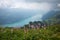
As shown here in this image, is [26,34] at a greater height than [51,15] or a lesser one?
lesser

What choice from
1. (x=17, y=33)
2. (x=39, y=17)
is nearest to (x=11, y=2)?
(x=39, y=17)

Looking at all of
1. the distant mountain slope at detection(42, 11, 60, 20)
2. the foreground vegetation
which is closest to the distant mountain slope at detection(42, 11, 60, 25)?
the distant mountain slope at detection(42, 11, 60, 20)

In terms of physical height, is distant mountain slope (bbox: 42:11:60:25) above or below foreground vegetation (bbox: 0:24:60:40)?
above

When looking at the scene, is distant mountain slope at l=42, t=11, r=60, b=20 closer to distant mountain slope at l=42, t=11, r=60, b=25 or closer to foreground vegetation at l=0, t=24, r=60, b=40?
distant mountain slope at l=42, t=11, r=60, b=25

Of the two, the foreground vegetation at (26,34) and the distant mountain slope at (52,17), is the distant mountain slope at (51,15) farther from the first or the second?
the foreground vegetation at (26,34)

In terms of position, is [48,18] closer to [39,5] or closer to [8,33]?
[39,5]

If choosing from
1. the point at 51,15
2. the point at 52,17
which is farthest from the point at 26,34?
the point at 51,15

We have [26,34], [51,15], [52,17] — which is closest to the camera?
[26,34]

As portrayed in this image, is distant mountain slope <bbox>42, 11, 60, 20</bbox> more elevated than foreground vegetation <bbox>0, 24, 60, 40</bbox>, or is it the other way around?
distant mountain slope <bbox>42, 11, 60, 20</bbox>

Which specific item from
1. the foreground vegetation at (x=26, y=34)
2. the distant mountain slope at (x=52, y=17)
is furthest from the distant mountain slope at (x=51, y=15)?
the foreground vegetation at (x=26, y=34)

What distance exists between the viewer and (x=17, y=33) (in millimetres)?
4441

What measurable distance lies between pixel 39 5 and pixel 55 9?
667 mm

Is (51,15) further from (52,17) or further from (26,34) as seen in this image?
(26,34)

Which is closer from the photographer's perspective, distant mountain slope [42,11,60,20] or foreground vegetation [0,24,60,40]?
foreground vegetation [0,24,60,40]
